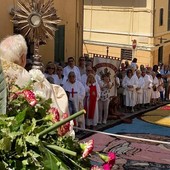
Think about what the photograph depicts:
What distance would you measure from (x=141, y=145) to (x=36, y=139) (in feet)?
26.2

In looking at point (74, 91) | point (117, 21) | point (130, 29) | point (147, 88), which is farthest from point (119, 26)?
point (74, 91)

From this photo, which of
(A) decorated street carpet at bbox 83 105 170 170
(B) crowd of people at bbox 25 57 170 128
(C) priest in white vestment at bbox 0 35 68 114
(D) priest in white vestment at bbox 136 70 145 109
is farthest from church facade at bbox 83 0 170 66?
(C) priest in white vestment at bbox 0 35 68 114

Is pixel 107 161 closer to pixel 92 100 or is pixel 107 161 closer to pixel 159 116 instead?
pixel 92 100

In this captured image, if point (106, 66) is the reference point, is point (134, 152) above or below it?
below

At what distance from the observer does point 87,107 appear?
1104 cm

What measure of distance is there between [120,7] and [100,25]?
1558mm

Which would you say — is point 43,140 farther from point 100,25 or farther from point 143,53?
point 100,25

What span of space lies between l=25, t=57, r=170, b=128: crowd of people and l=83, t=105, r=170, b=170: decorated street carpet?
21.6 inches

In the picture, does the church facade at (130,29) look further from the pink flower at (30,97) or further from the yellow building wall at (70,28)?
the pink flower at (30,97)

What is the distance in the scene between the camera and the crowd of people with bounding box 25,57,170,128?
33.9 ft

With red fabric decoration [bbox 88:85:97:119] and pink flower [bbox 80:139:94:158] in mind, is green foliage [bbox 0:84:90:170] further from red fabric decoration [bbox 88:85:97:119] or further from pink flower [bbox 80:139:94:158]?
red fabric decoration [bbox 88:85:97:119]

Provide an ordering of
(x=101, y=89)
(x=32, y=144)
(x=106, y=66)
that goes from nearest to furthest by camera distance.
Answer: (x=32, y=144) < (x=101, y=89) < (x=106, y=66)

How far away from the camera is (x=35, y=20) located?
1041cm

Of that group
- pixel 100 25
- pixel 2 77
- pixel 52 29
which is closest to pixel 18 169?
pixel 2 77
